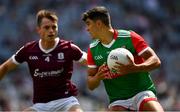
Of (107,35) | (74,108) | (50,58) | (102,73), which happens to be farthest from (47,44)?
(102,73)

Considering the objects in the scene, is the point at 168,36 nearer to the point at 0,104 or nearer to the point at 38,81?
the point at 0,104

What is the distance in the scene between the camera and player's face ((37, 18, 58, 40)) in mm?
8852

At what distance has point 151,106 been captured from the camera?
807 centimetres

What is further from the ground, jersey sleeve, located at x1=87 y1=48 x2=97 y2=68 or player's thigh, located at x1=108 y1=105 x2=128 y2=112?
jersey sleeve, located at x1=87 y1=48 x2=97 y2=68

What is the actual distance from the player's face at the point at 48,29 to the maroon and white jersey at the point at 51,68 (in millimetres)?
251

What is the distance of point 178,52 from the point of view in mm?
16469

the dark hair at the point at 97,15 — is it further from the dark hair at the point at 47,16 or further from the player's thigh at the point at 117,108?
the player's thigh at the point at 117,108

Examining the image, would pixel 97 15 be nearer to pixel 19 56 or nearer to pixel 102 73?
pixel 102 73

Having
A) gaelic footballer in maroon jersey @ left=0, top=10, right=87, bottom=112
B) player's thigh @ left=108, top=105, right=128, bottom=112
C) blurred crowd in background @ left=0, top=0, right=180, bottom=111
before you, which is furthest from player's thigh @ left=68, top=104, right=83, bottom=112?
blurred crowd in background @ left=0, top=0, right=180, bottom=111

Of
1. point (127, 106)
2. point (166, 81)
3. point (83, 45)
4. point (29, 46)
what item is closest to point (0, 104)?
point (83, 45)

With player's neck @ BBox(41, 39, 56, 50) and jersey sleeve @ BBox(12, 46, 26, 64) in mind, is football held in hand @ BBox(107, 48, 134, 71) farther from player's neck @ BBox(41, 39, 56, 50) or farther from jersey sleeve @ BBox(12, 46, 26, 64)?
jersey sleeve @ BBox(12, 46, 26, 64)

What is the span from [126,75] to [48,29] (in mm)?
1290

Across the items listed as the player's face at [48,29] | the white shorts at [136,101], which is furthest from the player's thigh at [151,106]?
the player's face at [48,29]

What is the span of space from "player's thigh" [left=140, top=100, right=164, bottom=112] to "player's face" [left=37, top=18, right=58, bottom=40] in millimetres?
1561
